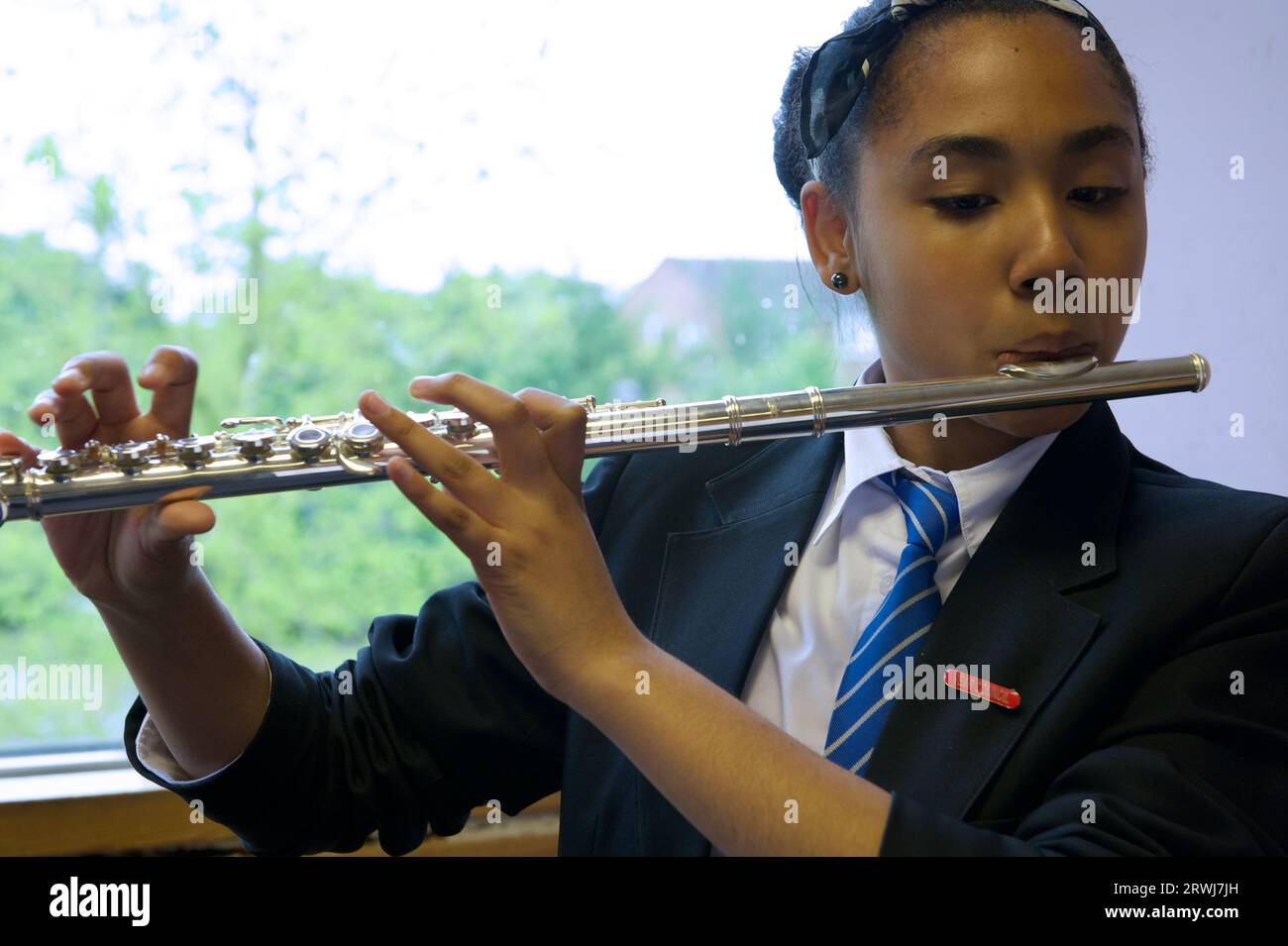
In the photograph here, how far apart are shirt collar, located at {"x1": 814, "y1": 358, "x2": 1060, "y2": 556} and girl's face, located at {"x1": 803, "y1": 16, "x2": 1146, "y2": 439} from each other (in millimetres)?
30

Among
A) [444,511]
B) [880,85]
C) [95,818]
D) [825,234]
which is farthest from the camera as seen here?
[95,818]

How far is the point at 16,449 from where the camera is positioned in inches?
38.3

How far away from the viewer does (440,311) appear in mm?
1879

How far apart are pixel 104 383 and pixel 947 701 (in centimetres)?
73

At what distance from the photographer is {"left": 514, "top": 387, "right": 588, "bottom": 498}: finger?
93cm

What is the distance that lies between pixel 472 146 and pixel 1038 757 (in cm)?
125

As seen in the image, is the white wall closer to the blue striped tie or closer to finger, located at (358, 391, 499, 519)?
the blue striped tie

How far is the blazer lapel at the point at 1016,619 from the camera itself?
3.35ft

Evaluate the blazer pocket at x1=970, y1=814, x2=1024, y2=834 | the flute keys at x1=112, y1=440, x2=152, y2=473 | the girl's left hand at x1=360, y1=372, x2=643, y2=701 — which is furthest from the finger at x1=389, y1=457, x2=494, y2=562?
the blazer pocket at x1=970, y1=814, x2=1024, y2=834

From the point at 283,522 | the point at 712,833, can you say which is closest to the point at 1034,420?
the point at 712,833

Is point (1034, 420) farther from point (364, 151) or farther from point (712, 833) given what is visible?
point (364, 151)

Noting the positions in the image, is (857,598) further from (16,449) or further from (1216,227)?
(1216,227)

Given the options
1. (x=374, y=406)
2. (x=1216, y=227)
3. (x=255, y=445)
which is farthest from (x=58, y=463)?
(x=1216, y=227)
